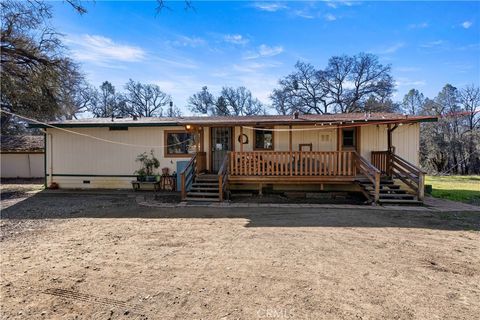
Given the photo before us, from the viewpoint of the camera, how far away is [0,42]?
37.8 ft

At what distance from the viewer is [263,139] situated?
1142 cm

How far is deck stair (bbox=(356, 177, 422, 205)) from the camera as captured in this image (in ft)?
28.4

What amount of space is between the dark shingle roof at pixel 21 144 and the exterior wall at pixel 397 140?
61.0ft

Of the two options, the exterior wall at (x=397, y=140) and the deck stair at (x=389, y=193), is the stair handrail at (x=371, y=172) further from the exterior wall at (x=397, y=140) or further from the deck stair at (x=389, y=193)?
the exterior wall at (x=397, y=140)

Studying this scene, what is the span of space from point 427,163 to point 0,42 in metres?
34.9

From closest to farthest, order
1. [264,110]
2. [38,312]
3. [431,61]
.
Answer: [38,312]
[431,61]
[264,110]

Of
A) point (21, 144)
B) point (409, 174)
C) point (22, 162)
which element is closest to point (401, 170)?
point (409, 174)

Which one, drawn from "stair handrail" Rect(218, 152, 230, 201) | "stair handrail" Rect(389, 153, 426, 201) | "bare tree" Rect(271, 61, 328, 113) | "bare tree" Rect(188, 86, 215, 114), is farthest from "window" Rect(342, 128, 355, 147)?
"bare tree" Rect(188, 86, 215, 114)

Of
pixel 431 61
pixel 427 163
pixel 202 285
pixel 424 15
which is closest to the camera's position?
pixel 202 285

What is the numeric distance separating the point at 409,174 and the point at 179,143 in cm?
864

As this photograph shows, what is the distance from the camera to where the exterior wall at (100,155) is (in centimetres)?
1211

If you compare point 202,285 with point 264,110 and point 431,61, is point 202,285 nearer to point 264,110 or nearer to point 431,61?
point 431,61

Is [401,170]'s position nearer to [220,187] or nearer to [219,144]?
[220,187]

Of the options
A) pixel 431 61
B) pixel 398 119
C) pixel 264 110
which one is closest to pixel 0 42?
pixel 398 119
